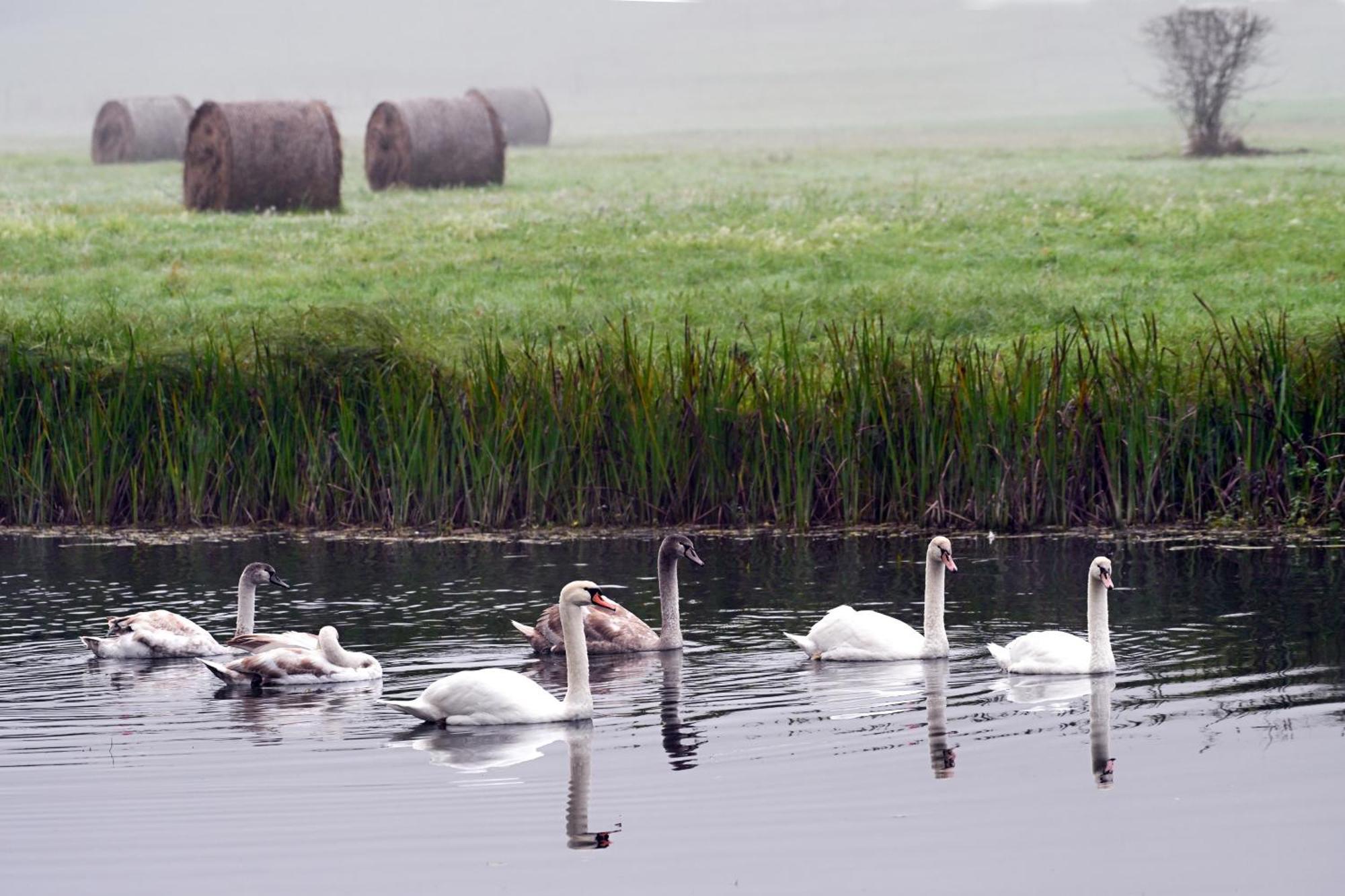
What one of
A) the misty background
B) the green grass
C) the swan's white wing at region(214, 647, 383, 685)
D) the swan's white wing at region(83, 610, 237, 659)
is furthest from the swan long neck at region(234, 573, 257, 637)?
the misty background

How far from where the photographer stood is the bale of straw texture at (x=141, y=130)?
61.8 metres

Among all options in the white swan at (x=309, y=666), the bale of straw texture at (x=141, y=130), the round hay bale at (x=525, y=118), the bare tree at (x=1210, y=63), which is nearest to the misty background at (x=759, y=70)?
the round hay bale at (x=525, y=118)

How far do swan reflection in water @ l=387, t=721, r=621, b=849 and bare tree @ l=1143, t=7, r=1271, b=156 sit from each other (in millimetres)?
47088

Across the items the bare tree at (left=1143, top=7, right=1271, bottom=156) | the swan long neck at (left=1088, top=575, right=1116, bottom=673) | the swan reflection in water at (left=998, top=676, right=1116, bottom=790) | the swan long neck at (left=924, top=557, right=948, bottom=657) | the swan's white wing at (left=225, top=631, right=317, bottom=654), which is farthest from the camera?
the bare tree at (left=1143, top=7, right=1271, bottom=156)

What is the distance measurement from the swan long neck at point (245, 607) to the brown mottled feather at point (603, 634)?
1.91 meters

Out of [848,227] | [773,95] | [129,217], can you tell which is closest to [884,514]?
[848,227]

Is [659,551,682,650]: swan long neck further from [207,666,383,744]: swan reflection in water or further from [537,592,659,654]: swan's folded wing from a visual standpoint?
[207,666,383,744]: swan reflection in water

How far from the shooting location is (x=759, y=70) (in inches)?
6403

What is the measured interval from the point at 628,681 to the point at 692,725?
167 cm

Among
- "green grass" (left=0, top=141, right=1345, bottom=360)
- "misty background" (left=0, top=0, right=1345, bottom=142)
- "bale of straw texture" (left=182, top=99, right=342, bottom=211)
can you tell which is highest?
"misty background" (left=0, top=0, right=1345, bottom=142)

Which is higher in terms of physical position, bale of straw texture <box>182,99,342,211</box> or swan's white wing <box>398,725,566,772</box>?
bale of straw texture <box>182,99,342,211</box>

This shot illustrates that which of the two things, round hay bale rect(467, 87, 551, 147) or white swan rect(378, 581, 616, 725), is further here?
round hay bale rect(467, 87, 551, 147)

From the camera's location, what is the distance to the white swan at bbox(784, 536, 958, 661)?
12898 mm

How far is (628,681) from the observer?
12.7 m
